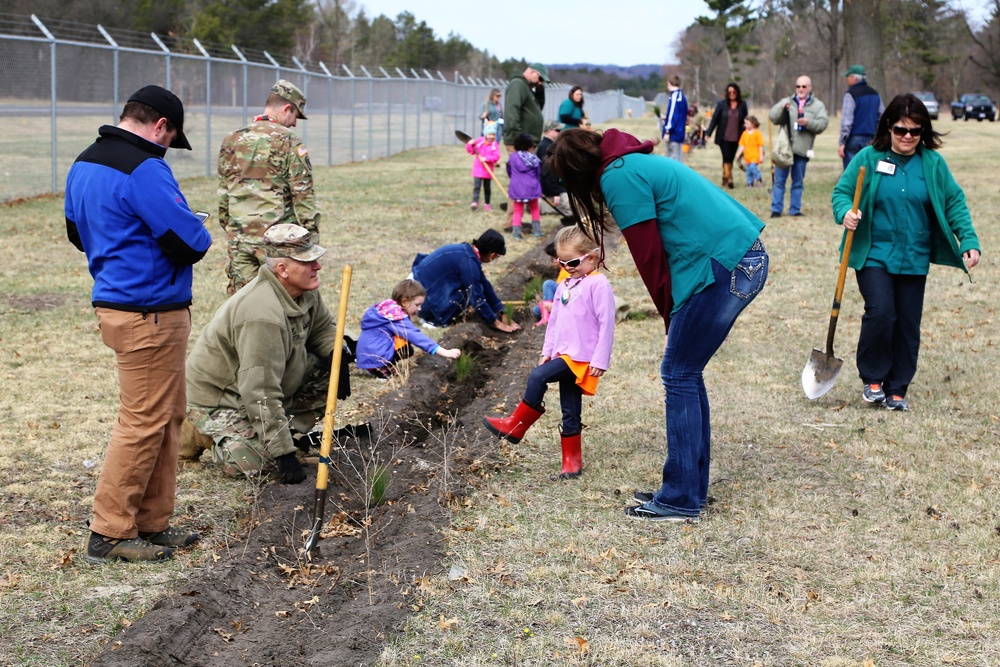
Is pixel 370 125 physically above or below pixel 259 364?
above

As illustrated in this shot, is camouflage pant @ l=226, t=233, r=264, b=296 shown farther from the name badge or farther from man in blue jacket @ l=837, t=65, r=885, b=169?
man in blue jacket @ l=837, t=65, r=885, b=169

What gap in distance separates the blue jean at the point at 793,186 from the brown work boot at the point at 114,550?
506 inches

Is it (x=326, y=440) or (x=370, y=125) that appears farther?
(x=370, y=125)

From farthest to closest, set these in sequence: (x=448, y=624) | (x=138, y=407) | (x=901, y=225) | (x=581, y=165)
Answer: (x=901, y=225)
(x=581, y=165)
(x=138, y=407)
(x=448, y=624)

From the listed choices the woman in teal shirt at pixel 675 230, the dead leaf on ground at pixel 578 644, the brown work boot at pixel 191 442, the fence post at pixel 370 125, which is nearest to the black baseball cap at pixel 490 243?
the brown work boot at pixel 191 442

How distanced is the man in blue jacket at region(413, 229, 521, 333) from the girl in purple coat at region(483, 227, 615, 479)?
11.7ft

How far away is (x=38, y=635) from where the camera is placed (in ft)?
13.4

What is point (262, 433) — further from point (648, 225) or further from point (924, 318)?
point (924, 318)

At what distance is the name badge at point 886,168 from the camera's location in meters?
6.85

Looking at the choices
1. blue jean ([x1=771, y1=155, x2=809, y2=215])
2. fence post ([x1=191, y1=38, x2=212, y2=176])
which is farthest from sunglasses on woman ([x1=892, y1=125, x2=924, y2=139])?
fence post ([x1=191, y1=38, x2=212, y2=176])

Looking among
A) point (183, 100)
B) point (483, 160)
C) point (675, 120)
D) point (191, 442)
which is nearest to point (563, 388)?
point (191, 442)

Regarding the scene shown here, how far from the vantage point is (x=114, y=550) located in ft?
15.7

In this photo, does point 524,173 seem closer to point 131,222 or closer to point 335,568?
point 335,568

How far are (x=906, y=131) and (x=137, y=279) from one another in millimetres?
4678
